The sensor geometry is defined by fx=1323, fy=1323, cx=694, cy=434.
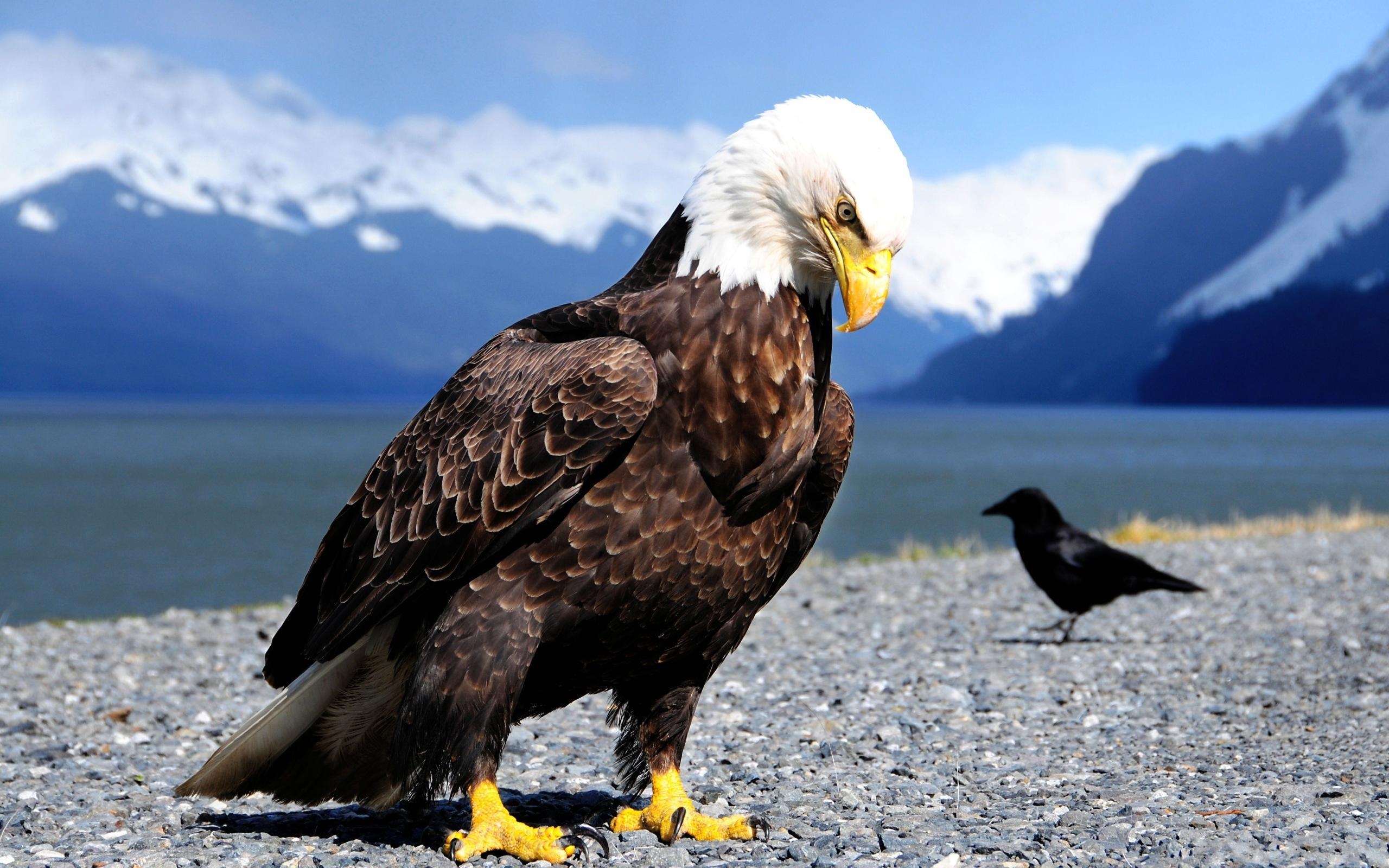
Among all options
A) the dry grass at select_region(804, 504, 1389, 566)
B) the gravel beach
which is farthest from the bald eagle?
→ the dry grass at select_region(804, 504, 1389, 566)

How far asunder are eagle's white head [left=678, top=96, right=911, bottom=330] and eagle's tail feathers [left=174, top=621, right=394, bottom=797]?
5.89ft

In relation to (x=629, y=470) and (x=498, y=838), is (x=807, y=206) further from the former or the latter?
(x=498, y=838)

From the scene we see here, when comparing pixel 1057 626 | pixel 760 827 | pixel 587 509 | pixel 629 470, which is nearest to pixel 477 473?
pixel 587 509

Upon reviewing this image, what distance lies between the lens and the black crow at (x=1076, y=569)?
9.94 m

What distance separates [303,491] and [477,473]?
4973cm

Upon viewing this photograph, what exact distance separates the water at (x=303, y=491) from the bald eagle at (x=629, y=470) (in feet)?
40.9

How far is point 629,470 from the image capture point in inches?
162

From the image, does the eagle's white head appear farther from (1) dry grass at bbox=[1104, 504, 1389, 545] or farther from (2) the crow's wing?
(1) dry grass at bbox=[1104, 504, 1389, 545]

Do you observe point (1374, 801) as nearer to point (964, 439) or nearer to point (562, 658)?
point (562, 658)

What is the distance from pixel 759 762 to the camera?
6281 mm

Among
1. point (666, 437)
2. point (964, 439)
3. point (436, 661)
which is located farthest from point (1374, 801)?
point (964, 439)

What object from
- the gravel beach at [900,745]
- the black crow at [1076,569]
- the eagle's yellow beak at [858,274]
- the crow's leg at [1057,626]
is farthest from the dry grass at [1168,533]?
the eagle's yellow beak at [858,274]

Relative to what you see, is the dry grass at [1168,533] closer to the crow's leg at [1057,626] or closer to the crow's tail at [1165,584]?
the crow's leg at [1057,626]

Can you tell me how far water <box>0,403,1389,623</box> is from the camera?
89.2 feet
